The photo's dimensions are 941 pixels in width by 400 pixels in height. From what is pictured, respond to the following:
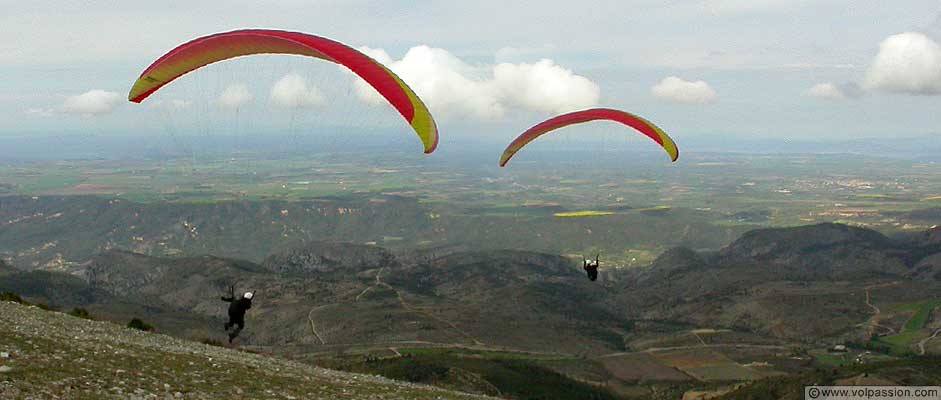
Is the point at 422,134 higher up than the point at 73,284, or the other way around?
the point at 422,134

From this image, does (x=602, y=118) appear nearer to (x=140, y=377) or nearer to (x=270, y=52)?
(x=270, y=52)

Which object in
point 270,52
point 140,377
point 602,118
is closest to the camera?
point 140,377

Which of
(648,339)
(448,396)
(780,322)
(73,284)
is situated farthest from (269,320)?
(448,396)

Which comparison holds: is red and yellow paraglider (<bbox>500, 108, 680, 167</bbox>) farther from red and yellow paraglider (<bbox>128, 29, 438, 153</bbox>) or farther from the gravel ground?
the gravel ground

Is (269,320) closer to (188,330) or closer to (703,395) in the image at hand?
(188,330)

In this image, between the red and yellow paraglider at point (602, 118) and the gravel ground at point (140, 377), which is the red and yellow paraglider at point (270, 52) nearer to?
the gravel ground at point (140, 377)

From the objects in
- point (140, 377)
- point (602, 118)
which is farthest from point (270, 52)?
point (602, 118)
